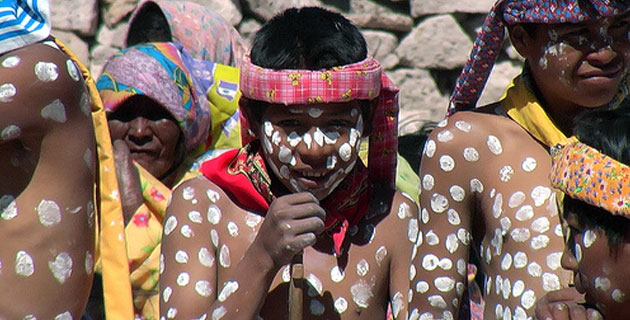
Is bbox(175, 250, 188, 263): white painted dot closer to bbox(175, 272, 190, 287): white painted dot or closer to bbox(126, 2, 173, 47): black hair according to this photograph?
bbox(175, 272, 190, 287): white painted dot

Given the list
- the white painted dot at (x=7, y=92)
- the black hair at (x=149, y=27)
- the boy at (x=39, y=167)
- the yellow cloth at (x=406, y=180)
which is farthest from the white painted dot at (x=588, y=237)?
the black hair at (x=149, y=27)

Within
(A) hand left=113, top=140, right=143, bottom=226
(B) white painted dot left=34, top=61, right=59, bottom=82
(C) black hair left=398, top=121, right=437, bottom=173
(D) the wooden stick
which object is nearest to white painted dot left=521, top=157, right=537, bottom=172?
(D) the wooden stick

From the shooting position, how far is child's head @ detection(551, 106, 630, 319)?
2266 mm

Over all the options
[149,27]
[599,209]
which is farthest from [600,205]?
[149,27]

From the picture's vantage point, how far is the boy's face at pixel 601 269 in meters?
2.30

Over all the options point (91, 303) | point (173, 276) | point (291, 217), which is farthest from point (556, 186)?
point (91, 303)

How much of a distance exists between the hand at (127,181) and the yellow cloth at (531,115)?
162 cm

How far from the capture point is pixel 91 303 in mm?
3852

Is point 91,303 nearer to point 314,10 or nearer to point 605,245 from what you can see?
point 314,10

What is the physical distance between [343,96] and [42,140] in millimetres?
798

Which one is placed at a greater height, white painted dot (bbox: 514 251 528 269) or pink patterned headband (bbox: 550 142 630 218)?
pink patterned headband (bbox: 550 142 630 218)

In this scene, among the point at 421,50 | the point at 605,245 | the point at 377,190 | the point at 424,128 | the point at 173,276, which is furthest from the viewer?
the point at 421,50

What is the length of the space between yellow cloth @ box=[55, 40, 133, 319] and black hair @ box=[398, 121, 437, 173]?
1.87 metres

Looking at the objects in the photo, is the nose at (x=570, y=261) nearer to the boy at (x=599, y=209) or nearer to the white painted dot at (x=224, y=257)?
the boy at (x=599, y=209)
